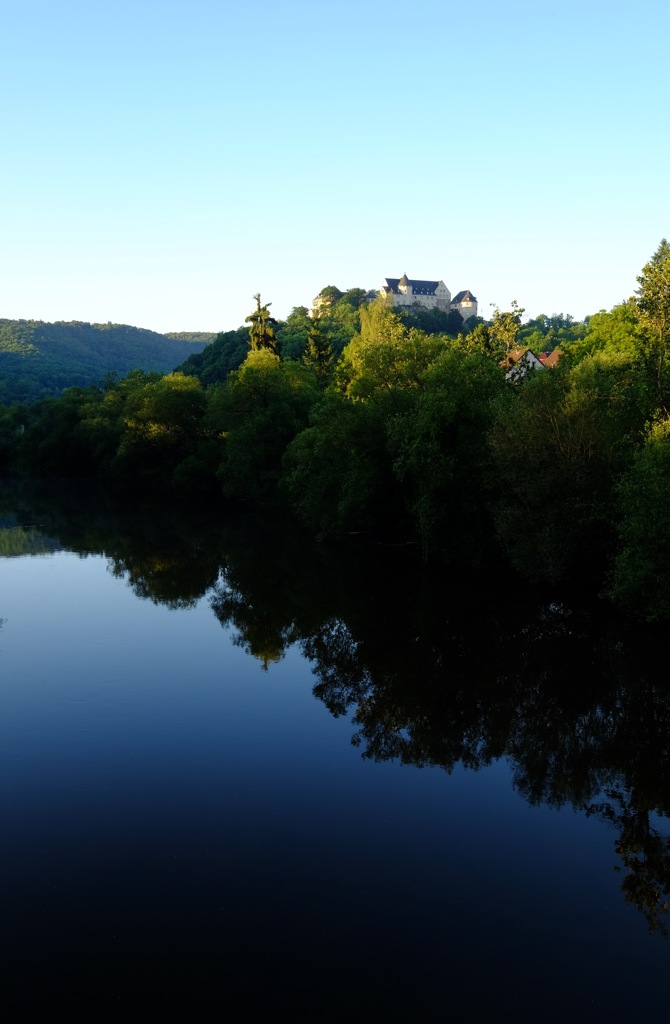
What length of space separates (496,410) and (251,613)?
57.6ft

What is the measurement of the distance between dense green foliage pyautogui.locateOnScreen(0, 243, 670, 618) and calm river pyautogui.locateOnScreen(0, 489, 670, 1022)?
15.3 feet

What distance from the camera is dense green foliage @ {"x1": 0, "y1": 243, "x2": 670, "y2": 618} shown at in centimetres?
3806

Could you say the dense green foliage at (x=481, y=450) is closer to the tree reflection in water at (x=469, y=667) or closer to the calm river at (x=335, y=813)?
the tree reflection in water at (x=469, y=667)

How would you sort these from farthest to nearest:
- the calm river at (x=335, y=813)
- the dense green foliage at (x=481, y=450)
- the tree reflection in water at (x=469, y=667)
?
1. the dense green foliage at (x=481, y=450)
2. the tree reflection in water at (x=469, y=667)
3. the calm river at (x=335, y=813)

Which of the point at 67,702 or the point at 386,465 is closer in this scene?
the point at 67,702

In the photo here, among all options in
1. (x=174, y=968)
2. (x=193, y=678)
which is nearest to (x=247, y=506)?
(x=193, y=678)

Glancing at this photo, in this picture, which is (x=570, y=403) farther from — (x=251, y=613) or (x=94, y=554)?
(x=94, y=554)

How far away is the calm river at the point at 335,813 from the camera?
1380 cm

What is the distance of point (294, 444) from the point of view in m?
62.9

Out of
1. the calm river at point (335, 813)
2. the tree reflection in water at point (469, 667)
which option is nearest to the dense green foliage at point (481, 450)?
the tree reflection in water at point (469, 667)

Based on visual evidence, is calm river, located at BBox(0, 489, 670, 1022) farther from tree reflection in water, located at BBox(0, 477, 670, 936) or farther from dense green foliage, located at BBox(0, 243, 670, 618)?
dense green foliage, located at BBox(0, 243, 670, 618)

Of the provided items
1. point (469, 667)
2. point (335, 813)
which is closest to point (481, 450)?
point (469, 667)

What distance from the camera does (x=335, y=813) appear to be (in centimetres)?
1956

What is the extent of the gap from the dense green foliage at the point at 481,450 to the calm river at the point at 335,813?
4651 millimetres
